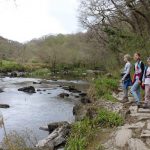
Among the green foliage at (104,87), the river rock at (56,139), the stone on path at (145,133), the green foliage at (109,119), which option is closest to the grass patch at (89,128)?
the green foliage at (109,119)

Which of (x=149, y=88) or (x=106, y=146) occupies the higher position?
(x=149, y=88)

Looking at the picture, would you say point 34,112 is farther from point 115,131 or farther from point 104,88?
point 115,131

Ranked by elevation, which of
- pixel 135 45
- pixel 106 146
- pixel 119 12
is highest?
pixel 119 12

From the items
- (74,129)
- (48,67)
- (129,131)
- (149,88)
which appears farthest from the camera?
(48,67)

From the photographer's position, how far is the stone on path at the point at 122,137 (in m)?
9.33

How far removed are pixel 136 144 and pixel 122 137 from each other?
2.22 feet

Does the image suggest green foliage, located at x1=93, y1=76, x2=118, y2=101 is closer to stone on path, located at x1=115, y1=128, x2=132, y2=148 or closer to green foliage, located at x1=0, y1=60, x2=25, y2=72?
stone on path, located at x1=115, y1=128, x2=132, y2=148

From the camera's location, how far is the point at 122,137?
9.67 m

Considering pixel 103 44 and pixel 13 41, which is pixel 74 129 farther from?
pixel 13 41

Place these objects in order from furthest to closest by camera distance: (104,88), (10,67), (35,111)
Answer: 1. (10,67)
2. (35,111)
3. (104,88)

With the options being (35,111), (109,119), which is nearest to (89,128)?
(109,119)

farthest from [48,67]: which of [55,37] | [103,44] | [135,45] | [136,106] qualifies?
[136,106]

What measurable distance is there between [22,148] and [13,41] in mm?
112804

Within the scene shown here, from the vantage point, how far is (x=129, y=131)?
10102 mm
